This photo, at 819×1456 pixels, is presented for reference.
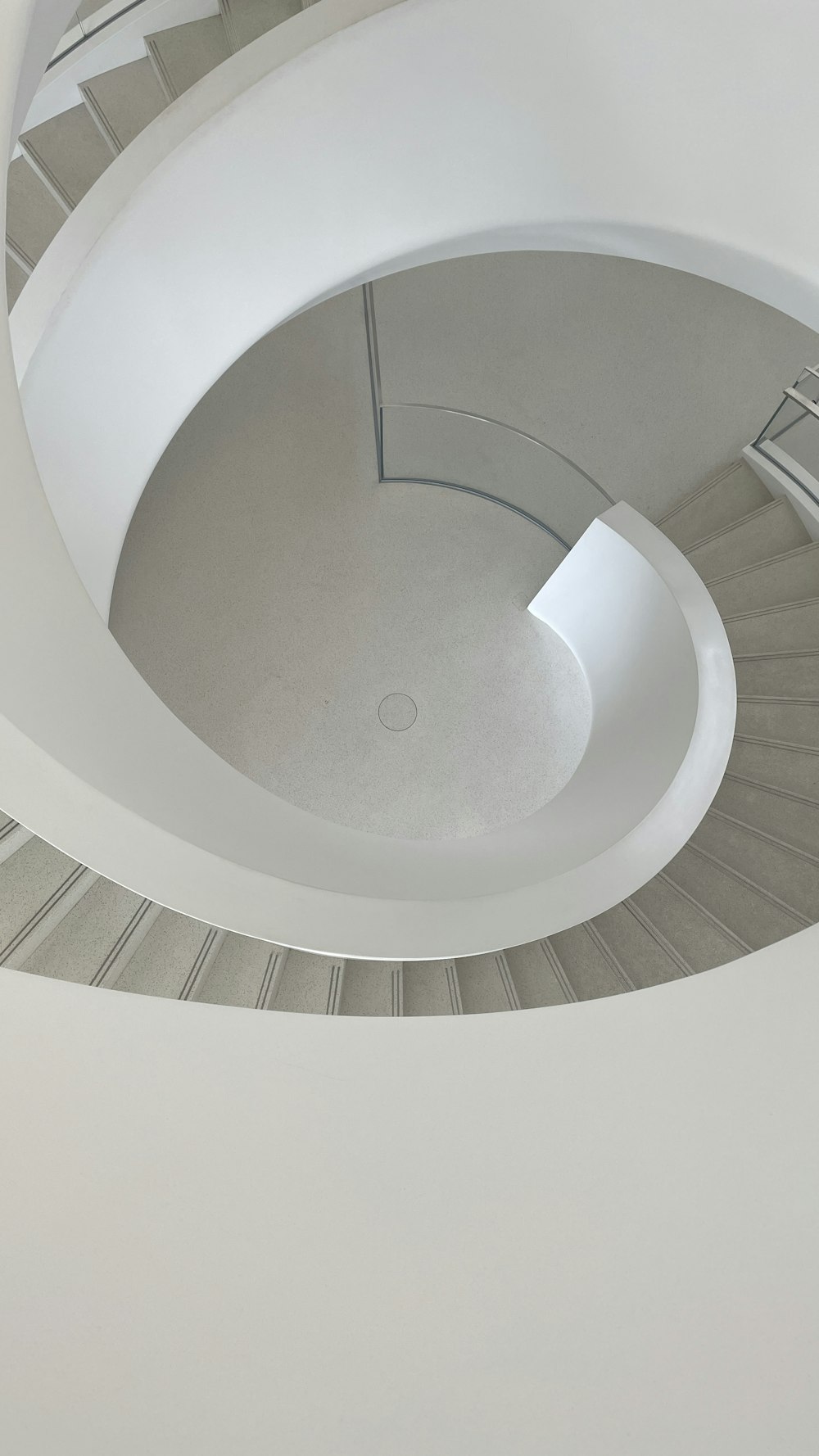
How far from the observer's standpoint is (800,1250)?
2.84 meters

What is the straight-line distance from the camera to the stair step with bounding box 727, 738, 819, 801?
5367mm

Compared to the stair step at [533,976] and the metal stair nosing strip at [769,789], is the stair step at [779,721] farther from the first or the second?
the stair step at [533,976]

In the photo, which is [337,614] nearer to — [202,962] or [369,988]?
[369,988]

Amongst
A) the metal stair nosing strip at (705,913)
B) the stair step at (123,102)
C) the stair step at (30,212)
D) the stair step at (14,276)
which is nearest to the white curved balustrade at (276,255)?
the stair step at (14,276)

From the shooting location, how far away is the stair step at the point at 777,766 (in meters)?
5.37

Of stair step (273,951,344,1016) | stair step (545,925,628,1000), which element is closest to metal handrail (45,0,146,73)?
stair step (273,951,344,1016)

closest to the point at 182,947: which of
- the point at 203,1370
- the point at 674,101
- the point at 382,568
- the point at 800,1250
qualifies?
the point at 203,1370

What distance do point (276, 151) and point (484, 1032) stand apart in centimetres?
448

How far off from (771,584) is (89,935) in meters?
4.78

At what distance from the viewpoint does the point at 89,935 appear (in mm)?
3549

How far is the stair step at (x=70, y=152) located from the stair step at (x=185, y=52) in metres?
0.46

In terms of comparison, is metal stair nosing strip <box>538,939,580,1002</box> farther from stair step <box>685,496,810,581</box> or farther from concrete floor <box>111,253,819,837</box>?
stair step <box>685,496,810,581</box>

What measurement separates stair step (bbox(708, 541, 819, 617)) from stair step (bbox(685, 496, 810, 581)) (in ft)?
0.48

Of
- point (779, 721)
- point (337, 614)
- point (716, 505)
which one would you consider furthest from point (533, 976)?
point (716, 505)
